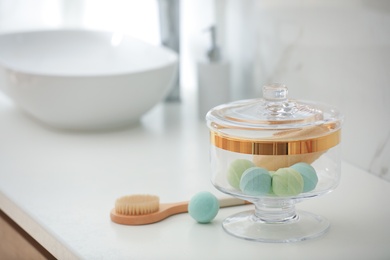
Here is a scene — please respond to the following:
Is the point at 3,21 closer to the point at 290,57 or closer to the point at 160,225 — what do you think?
the point at 290,57

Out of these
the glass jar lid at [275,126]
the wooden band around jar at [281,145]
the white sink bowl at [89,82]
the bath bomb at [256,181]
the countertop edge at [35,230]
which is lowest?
the countertop edge at [35,230]

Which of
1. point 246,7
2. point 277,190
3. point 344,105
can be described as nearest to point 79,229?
point 277,190

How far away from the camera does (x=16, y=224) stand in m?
1.57

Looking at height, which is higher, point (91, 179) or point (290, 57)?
point (290, 57)

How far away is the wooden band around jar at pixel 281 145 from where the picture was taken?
1232 millimetres

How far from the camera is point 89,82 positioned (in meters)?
1.90

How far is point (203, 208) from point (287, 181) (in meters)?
0.18

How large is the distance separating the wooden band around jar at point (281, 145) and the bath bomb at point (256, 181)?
0.10 feet

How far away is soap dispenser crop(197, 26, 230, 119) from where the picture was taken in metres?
2.09

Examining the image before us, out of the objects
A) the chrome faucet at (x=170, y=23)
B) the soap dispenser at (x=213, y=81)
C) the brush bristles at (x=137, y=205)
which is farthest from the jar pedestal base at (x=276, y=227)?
the chrome faucet at (x=170, y=23)

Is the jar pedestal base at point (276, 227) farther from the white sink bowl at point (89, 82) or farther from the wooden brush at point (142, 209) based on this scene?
the white sink bowl at point (89, 82)

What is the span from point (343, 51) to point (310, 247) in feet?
1.76

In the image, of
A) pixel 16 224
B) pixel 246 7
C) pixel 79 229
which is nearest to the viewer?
pixel 79 229

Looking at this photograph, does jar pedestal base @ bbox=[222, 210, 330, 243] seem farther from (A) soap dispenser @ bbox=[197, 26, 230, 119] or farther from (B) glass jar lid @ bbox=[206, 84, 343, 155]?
(A) soap dispenser @ bbox=[197, 26, 230, 119]
